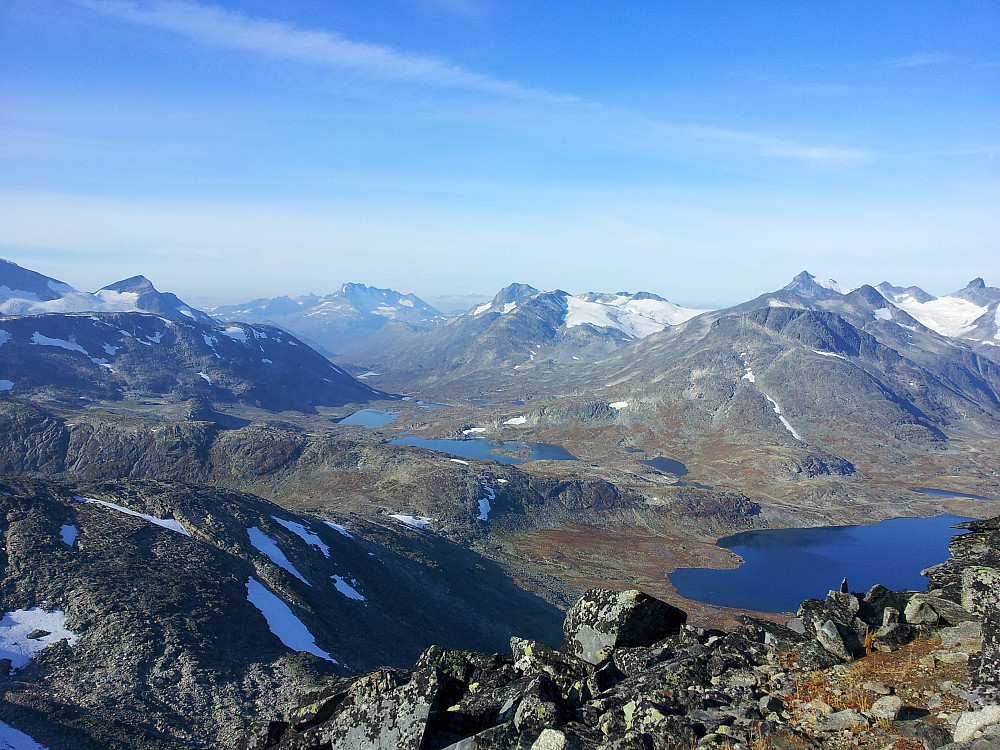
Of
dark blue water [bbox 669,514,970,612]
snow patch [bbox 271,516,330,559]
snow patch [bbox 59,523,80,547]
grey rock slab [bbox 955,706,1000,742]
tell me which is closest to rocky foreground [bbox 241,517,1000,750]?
grey rock slab [bbox 955,706,1000,742]

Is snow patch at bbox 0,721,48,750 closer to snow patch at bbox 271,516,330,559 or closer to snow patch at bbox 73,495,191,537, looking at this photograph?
snow patch at bbox 73,495,191,537

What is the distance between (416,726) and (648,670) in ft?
17.1

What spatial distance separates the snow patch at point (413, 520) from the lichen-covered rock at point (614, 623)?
284 ft

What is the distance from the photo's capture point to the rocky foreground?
9461 mm

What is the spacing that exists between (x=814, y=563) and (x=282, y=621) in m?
108

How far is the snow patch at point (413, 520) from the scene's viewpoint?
328ft

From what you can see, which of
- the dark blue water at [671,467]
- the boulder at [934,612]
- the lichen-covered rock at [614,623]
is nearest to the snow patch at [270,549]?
the lichen-covered rock at [614,623]

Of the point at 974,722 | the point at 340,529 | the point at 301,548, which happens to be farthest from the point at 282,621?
the point at 974,722

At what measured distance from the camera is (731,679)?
12039mm

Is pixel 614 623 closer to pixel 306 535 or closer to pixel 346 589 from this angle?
pixel 346 589

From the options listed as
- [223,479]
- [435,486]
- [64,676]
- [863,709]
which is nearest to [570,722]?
[863,709]

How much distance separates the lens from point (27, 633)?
3288 centimetres

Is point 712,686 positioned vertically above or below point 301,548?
above

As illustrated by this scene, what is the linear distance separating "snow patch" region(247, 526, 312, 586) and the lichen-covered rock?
43.5 m
